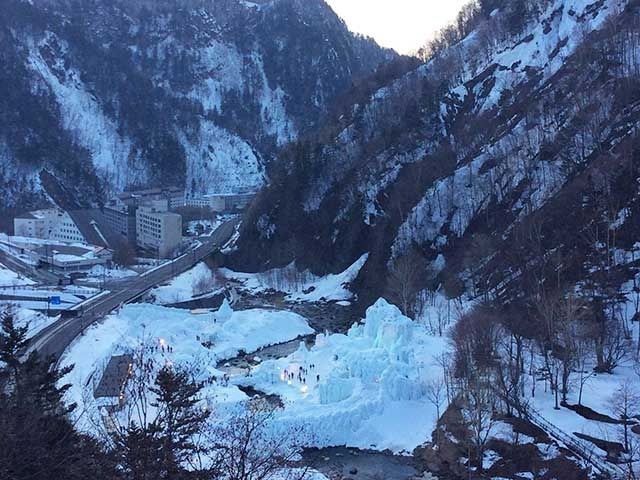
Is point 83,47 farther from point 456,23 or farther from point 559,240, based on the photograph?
point 559,240

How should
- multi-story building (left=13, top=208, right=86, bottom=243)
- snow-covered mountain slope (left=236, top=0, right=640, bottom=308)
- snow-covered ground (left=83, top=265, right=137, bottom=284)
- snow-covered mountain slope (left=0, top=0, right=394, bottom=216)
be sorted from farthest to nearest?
snow-covered mountain slope (left=0, top=0, right=394, bottom=216)
multi-story building (left=13, top=208, right=86, bottom=243)
snow-covered ground (left=83, top=265, right=137, bottom=284)
snow-covered mountain slope (left=236, top=0, right=640, bottom=308)

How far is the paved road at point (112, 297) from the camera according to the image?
42.1 m

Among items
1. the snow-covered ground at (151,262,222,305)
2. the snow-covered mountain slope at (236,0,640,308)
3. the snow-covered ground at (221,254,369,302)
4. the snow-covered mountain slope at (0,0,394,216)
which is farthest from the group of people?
the snow-covered mountain slope at (0,0,394,216)

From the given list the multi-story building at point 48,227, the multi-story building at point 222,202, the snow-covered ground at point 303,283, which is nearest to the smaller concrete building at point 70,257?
the multi-story building at point 48,227

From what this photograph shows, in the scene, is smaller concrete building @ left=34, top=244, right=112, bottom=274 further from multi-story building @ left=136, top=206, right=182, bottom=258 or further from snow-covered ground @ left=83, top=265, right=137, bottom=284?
multi-story building @ left=136, top=206, right=182, bottom=258

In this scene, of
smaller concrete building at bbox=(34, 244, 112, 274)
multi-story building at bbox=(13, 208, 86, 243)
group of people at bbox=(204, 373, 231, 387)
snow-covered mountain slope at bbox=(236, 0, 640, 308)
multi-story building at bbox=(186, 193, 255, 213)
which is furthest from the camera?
multi-story building at bbox=(186, 193, 255, 213)

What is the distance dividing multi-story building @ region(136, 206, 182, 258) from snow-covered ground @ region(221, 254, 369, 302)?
585 inches

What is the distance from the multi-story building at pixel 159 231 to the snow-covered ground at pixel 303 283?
14.9 meters

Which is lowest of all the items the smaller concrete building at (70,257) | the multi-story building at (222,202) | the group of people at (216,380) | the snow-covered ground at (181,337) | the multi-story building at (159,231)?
the group of people at (216,380)

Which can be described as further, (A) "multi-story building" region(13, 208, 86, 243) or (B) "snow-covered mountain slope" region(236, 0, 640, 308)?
(A) "multi-story building" region(13, 208, 86, 243)

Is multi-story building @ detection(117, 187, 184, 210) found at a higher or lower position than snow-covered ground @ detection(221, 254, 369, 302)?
higher

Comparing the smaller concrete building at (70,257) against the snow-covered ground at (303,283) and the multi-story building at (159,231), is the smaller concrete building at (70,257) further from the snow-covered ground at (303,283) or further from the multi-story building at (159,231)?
the snow-covered ground at (303,283)

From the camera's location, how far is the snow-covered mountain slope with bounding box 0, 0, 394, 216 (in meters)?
115

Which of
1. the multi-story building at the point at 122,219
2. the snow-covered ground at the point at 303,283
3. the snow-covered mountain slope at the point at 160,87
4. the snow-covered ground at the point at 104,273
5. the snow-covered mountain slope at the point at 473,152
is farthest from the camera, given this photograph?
the snow-covered mountain slope at the point at 160,87
